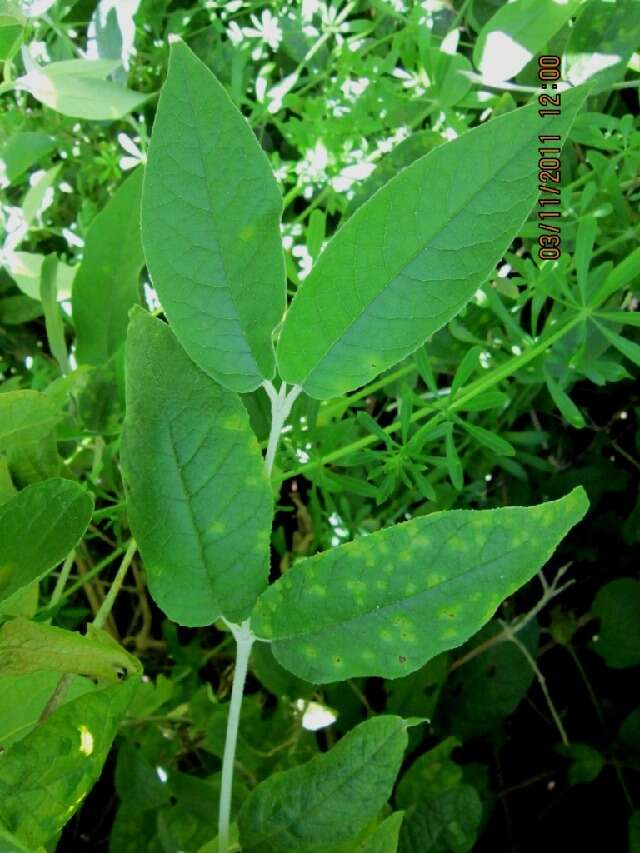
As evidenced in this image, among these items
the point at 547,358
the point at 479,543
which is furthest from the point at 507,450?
the point at 479,543

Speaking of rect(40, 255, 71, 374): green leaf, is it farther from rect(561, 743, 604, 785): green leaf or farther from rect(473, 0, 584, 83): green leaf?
rect(561, 743, 604, 785): green leaf

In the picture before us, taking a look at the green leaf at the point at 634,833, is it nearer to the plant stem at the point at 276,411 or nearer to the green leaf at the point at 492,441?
the green leaf at the point at 492,441

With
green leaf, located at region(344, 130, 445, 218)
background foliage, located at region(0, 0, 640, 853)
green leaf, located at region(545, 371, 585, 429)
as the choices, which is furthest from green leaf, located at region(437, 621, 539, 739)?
green leaf, located at region(344, 130, 445, 218)

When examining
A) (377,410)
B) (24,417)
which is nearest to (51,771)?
(24,417)

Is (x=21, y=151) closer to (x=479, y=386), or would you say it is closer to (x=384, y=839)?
(x=479, y=386)

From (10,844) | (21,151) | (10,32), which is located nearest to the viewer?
(10,844)

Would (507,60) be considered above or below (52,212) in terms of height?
above

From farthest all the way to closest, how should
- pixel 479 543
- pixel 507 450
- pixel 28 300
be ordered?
1. pixel 28 300
2. pixel 507 450
3. pixel 479 543

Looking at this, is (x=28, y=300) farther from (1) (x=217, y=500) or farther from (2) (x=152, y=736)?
(1) (x=217, y=500)
